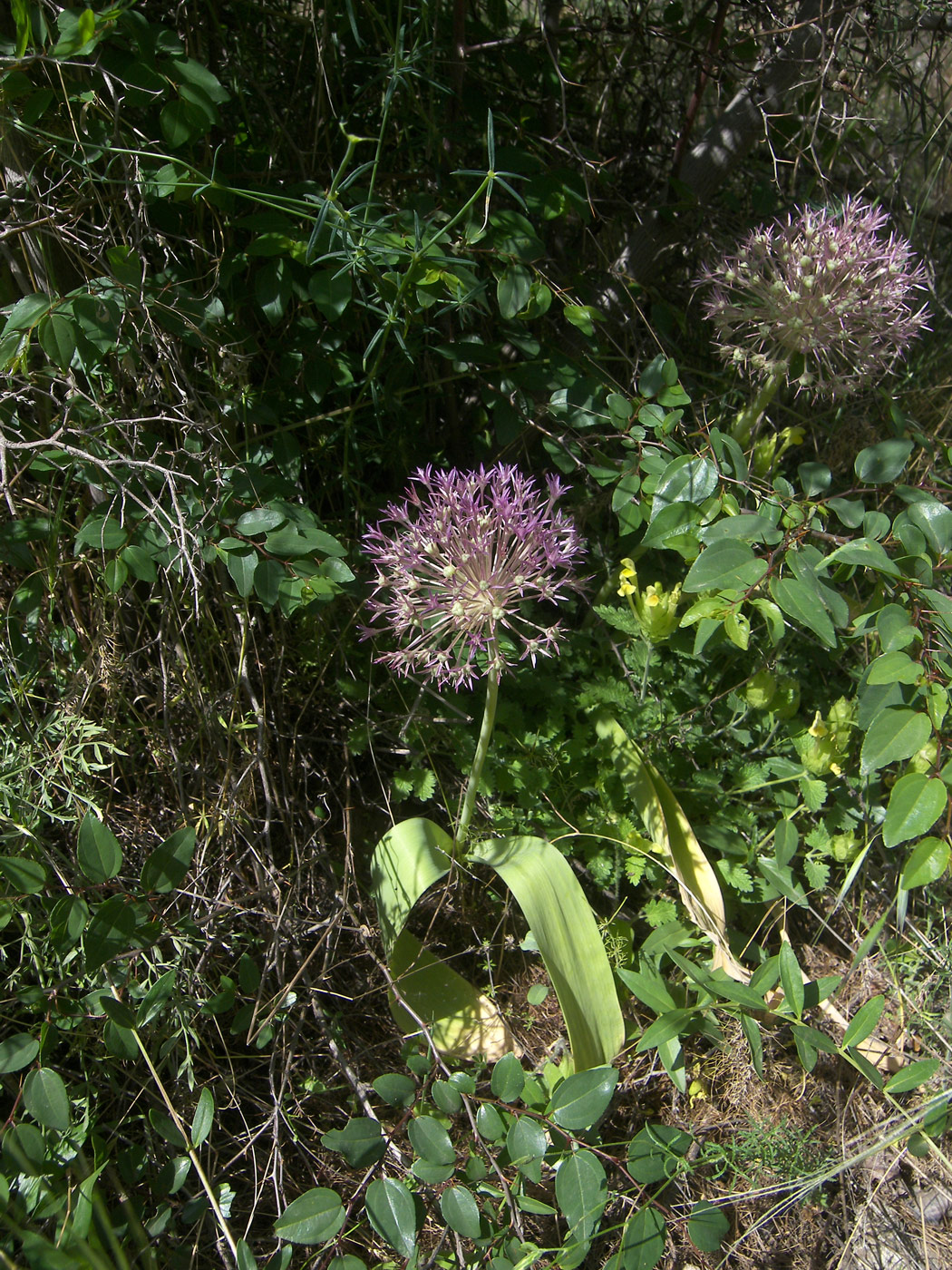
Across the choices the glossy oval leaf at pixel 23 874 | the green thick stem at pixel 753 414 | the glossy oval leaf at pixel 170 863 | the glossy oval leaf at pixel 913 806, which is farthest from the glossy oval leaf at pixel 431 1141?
the green thick stem at pixel 753 414

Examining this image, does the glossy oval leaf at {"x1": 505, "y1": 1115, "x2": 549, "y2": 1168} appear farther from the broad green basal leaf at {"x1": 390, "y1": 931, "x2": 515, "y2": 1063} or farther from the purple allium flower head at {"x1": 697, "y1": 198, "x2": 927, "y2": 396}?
the purple allium flower head at {"x1": 697, "y1": 198, "x2": 927, "y2": 396}

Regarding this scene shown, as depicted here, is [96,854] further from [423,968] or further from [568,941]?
[568,941]

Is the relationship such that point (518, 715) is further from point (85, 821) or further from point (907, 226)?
point (907, 226)

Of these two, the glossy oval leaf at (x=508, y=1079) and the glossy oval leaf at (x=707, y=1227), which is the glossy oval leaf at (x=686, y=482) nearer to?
the glossy oval leaf at (x=508, y=1079)

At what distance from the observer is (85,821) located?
1.14 meters

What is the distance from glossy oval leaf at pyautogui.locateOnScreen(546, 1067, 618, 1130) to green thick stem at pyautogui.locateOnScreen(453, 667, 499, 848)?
0.49 metres

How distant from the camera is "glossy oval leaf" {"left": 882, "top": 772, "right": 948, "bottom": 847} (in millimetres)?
1128

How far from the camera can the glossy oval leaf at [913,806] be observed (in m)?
1.13

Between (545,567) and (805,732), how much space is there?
0.75 meters

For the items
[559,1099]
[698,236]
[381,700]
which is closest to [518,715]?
[381,700]

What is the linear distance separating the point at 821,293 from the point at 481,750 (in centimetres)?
108

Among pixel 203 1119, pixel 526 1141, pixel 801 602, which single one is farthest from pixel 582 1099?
pixel 801 602

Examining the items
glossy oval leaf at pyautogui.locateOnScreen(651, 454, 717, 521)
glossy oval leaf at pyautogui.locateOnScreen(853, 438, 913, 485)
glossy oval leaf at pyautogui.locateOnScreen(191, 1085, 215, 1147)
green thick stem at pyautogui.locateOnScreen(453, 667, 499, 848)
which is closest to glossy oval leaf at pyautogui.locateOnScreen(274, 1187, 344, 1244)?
glossy oval leaf at pyautogui.locateOnScreen(191, 1085, 215, 1147)

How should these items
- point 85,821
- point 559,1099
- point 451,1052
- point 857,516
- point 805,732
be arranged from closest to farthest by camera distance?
point 85,821 < point 559,1099 < point 857,516 < point 451,1052 < point 805,732
